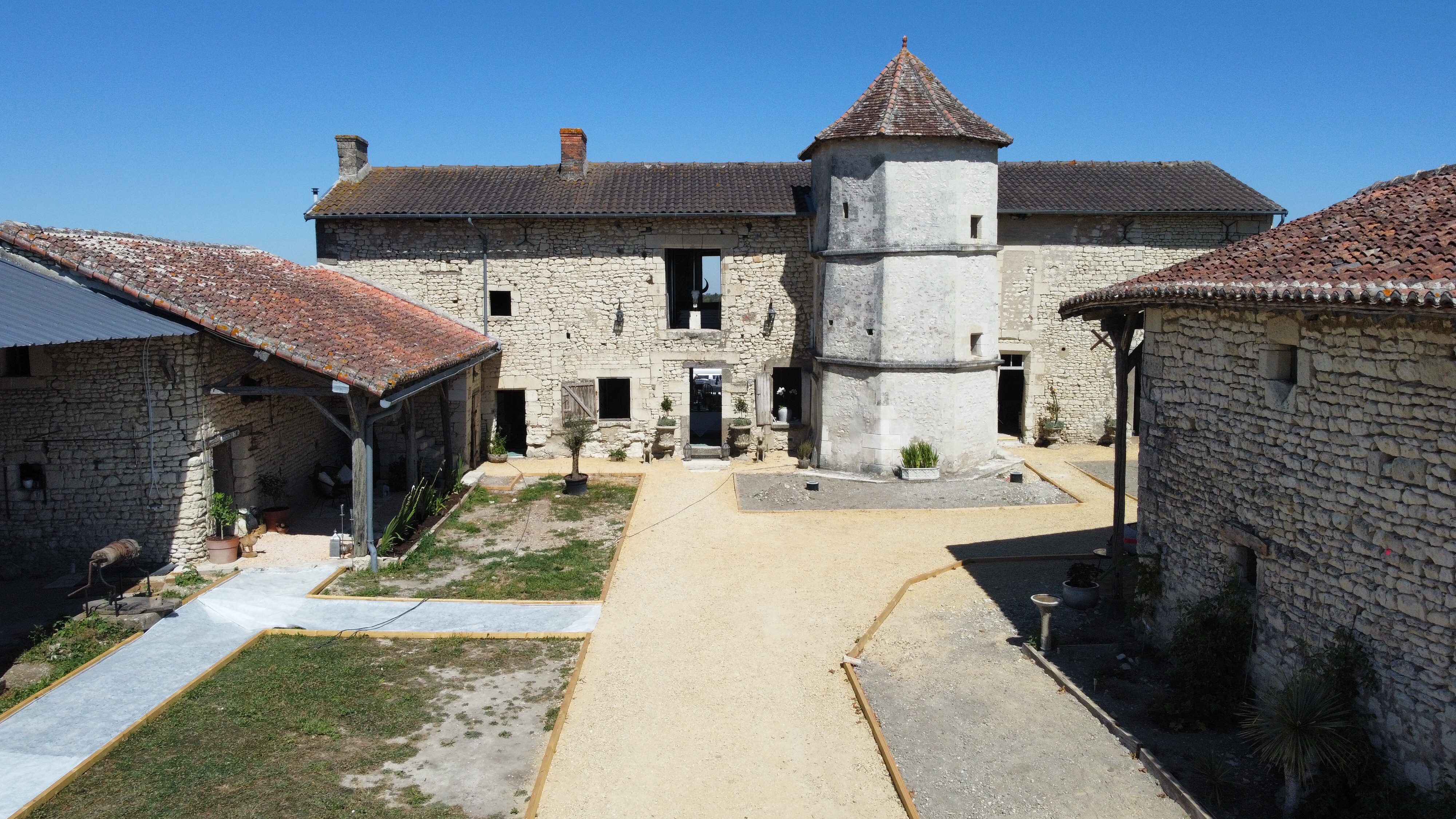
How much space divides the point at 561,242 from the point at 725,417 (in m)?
4.69

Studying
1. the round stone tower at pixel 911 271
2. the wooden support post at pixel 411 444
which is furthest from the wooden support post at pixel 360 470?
the round stone tower at pixel 911 271

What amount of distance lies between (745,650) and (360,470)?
5.32 meters

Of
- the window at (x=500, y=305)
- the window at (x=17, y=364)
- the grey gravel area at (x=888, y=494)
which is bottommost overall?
the grey gravel area at (x=888, y=494)

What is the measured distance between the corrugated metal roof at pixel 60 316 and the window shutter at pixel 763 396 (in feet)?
34.7

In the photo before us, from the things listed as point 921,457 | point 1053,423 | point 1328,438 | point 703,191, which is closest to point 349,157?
point 703,191

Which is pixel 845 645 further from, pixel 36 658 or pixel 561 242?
pixel 561 242

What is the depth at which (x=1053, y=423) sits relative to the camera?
63.8ft

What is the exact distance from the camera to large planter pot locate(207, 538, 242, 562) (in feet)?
36.4

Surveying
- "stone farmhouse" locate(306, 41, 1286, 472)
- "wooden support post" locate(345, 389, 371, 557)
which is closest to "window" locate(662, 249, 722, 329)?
"stone farmhouse" locate(306, 41, 1286, 472)

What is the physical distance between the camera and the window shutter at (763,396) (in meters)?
18.8

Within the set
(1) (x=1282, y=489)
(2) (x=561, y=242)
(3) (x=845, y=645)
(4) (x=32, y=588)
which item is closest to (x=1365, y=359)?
(1) (x=1282, y=489)

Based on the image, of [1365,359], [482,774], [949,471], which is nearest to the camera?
[1365,359]

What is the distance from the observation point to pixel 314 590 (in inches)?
406

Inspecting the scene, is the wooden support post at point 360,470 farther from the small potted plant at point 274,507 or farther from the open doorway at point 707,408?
the open doorway at point 707,408
